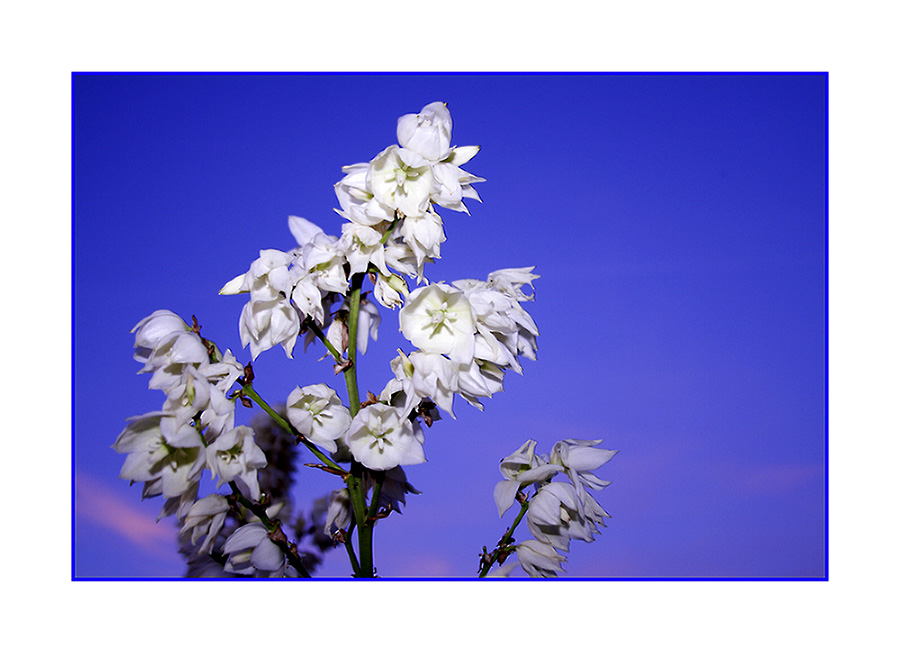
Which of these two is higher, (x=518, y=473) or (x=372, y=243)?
(x=372, y=243)

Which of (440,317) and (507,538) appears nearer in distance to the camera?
(440,317)

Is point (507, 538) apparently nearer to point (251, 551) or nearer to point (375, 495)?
point (375, 495)

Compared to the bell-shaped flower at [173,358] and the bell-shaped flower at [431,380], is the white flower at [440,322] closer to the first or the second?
the bell-shaped flower at [431,380]

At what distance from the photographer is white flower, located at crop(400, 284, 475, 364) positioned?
2.73 feet

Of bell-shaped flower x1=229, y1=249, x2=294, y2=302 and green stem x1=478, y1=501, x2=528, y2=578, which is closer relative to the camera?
bell-shaped flower x1=229, y1=249, x2=294, y2=302

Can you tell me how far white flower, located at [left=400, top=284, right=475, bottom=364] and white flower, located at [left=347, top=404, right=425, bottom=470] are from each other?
94 millimetres

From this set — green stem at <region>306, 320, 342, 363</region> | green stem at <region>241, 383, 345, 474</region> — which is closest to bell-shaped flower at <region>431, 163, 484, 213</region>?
green stem at <region>306, 320, 342, 363</region>


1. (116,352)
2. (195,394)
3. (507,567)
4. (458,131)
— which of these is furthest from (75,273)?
(507,567)

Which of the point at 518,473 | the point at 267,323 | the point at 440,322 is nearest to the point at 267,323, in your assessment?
the point at 267,323

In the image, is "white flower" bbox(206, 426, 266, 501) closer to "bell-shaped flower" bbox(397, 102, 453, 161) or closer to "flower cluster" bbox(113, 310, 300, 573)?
"flower cluster" bbox(113, 310, 300, 573)

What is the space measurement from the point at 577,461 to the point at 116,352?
811 millimetres

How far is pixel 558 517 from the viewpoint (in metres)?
0.94

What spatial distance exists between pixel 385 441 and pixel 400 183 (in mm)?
315

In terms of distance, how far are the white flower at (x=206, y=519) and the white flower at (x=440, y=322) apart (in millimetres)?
317
